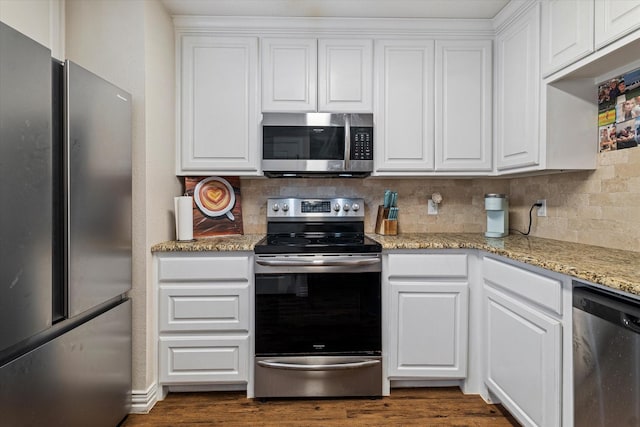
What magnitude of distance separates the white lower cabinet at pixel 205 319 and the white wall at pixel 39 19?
1.25 metres

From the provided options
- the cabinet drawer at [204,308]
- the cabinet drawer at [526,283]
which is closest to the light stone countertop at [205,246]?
the cabinet drawer at [204,308]

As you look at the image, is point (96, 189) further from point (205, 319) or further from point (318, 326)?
point (318, 326)

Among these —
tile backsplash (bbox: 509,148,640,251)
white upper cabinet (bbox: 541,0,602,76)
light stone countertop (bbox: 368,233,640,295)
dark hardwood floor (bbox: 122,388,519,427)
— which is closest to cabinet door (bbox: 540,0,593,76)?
white upper cabinet (bbox: 541,0,602,76)

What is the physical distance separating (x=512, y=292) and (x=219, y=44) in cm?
225

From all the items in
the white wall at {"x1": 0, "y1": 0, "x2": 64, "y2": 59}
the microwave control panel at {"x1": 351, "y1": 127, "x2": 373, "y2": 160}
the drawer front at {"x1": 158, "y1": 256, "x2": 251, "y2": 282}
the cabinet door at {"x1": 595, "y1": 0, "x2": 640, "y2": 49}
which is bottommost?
the drawer front at {"x1": 158, "y1": 256, "x2": 251, "y2": 282}

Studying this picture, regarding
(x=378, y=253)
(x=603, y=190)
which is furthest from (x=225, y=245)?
(x=603, y=190)

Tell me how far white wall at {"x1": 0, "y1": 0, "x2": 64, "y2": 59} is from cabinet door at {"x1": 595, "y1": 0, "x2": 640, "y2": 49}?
2.49 metres

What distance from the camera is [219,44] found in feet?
7.59

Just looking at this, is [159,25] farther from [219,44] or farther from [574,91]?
[574,91]

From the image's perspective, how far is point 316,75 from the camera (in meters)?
2.35

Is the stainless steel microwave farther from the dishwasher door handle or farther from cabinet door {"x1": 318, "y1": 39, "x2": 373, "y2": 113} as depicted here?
the dishwasher door handle

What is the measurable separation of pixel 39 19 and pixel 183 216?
118cm

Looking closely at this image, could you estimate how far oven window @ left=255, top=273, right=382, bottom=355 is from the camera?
2035 millimetres

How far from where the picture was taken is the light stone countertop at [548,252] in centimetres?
117
